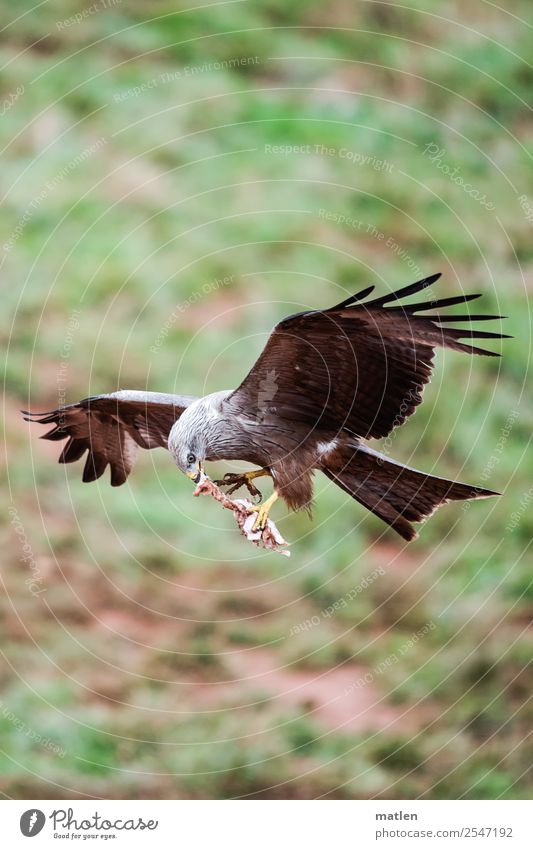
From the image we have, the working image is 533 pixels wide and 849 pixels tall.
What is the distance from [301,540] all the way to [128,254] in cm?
238

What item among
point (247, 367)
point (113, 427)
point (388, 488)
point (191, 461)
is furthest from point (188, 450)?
Answer: point (247, 367)

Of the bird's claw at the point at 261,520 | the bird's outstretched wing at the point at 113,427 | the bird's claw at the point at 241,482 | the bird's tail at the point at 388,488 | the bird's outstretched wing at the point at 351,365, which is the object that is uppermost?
the bird's outstretched wing at the point at 113,427

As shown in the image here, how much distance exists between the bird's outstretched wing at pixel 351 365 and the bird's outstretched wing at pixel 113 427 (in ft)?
1.58

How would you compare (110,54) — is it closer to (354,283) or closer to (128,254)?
(128,254)

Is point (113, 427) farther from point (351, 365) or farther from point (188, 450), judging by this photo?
point (351, 365)

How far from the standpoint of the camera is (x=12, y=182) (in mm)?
8062

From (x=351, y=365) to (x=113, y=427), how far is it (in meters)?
1.42

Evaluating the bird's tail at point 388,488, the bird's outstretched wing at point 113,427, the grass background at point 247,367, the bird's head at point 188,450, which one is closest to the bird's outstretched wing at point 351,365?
the bird's tail at point 388,488

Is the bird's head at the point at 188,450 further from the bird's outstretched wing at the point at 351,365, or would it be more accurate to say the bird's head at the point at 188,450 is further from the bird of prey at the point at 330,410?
the bird's outstretched wing at the point at 351,365

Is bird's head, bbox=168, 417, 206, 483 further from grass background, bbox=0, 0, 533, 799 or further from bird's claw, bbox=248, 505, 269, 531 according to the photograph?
grass background, bbox=0, 0, 533, 799

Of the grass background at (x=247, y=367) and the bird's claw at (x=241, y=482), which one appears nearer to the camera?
the bird's claw at (x=241, y=482)

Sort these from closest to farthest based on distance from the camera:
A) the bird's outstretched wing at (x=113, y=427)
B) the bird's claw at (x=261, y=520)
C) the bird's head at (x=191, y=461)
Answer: the bird's head at (x=191, y=461) < the bird's claw at (x=261, y=520) < the bird's outstretched wing at (x=113, y=427)

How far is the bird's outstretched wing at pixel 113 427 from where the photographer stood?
4.97m
